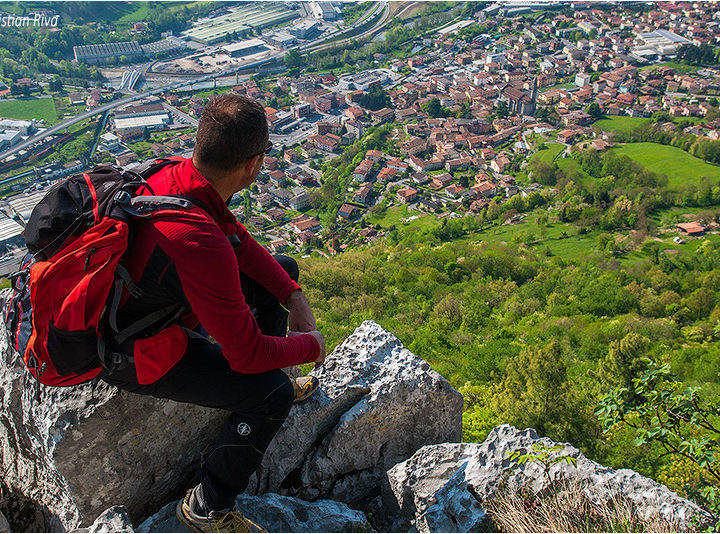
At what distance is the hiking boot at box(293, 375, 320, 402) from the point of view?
11.7ft

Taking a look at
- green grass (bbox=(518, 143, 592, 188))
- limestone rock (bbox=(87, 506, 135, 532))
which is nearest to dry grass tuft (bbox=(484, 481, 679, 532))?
limestone rock (bbox=(87, 506, 135, 532))

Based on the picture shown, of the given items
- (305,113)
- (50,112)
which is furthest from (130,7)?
(305,113)

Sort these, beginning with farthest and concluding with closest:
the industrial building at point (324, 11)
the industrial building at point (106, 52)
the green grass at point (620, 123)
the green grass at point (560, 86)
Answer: the industrial building at point (324, 11), the industrial building at point (106, 52), the green grass at point (560, 86), the green grass at point (620, 123)

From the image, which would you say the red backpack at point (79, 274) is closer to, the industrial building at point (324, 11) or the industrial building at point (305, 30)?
the industrial building at point (305, 30)

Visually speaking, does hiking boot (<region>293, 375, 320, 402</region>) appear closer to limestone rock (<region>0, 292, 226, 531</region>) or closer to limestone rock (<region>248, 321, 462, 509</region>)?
limestone rock (<region>248, 321, 462, 509</region>)

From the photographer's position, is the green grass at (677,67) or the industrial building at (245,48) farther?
the industrial building at (245,48)

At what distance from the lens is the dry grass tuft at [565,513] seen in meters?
2.84

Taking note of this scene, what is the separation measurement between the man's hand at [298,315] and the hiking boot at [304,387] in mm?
621

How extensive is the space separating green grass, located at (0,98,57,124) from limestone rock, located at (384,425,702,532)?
56.4 metres

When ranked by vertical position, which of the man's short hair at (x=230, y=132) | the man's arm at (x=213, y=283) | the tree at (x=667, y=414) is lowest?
the tree at (x=667, y=414)

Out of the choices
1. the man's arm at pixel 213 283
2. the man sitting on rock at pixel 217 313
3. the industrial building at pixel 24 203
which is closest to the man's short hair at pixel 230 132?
the man sitting on rock at pixel 217 313

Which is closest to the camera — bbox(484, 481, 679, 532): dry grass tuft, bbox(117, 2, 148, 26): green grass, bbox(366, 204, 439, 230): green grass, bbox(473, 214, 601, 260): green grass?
bbox(484, 481, 679, 532): dry grass tuft

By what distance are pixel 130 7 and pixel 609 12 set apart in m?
72.4

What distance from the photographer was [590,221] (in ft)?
118
